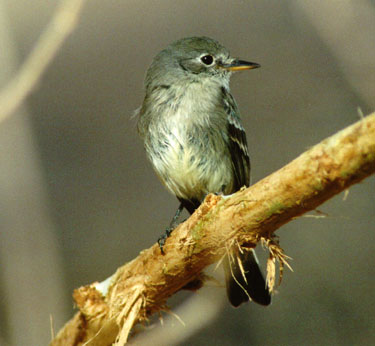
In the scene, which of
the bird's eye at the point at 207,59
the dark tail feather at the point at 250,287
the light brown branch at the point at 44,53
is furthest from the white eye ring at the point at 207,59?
the light brown branch at the point at 44,53

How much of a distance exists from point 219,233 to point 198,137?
1192 mm

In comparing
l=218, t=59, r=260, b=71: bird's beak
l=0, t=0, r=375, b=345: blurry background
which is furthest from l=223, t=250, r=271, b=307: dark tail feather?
l=218, t=59, r=260, b=71: bird's beak

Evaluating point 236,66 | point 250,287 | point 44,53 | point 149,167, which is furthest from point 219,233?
point 149,167

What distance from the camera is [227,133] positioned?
13.5 feet

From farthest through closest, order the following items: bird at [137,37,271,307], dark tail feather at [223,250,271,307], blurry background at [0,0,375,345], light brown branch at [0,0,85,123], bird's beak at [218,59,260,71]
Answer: blurry background at [0,0,375,345] → bird's beak at [218,59,260,71] → bird at [137,37,271,307] → dark tail feather at [223,250,271,307] → light brown branch at [0,0,85,123]

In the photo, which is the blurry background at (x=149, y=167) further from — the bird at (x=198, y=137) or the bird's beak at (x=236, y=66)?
the bird's beak at (x=236, y=66)

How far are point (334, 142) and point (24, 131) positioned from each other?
185cm

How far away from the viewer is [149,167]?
584 centimetres

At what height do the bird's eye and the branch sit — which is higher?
the bird's eye

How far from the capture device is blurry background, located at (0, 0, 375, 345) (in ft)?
16.5

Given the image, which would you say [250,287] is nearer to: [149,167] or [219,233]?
[219,233]

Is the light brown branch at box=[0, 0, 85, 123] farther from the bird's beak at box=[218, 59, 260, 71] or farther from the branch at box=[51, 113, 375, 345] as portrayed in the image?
the bird's beak at box=[218, 59, 260, 71]

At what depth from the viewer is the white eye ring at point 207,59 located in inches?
176

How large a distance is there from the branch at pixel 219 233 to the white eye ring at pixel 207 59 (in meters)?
1.63
